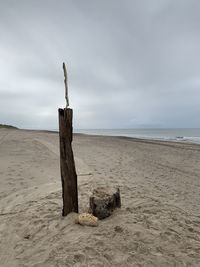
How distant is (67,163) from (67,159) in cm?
9

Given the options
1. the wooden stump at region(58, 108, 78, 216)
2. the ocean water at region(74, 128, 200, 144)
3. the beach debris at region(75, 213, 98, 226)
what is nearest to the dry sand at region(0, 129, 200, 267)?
the beach debris at region(75, 213, 98, 226)

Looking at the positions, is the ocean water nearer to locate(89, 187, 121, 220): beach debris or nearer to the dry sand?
the dry sand

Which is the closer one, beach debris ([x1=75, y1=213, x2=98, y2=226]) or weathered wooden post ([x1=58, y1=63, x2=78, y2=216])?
beach debris ([x1=75, y1=213, x2=98, y2=226])

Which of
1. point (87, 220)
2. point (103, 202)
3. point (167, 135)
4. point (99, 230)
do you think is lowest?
point (99, 230)

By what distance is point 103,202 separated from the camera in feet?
18.9

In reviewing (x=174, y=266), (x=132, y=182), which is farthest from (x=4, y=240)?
(x=132, y=182)

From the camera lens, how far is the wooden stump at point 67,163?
19.0 feet

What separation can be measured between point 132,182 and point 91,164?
401 cm

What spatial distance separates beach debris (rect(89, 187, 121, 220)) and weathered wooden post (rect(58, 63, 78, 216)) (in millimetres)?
479

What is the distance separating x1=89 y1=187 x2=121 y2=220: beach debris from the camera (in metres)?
5.70

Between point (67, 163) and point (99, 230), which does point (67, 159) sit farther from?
point (99, 230)

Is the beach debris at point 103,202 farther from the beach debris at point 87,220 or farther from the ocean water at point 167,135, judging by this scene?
the ocean water at point 167,135

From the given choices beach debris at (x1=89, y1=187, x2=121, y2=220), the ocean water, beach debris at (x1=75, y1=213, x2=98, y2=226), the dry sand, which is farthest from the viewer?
the ocean water

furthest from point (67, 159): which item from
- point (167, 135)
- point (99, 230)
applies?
point (167, 135)
